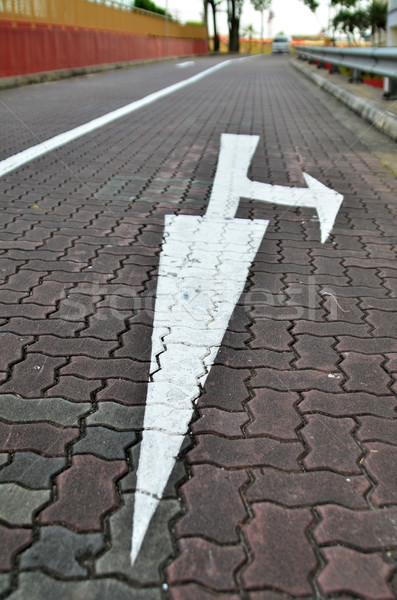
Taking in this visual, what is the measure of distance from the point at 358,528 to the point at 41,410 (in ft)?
5.01

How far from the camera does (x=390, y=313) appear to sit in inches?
161

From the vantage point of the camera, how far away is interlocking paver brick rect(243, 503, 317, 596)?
2047 millimetres

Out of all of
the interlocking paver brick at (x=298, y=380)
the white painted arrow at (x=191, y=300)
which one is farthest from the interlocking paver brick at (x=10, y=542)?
the interlocking paver brick at (x=298, y=380)

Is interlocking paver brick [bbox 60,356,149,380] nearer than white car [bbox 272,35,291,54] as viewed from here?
Yes

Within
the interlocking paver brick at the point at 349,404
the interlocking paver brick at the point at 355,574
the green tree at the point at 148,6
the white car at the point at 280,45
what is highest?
the green tree at the point at 148,6

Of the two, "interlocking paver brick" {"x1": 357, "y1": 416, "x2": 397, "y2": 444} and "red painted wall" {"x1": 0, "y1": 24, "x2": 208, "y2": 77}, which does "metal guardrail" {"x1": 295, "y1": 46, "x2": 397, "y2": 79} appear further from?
"red painted wall" {"x1": 0, "y1": 24, "x2": 208, "y2": 77}

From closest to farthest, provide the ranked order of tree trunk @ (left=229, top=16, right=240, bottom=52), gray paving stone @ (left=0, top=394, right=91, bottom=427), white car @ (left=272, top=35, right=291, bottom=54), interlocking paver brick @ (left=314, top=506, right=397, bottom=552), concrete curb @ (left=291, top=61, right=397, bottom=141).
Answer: interlocking paver brick @ (left=314, top=506, right=397, bottom=552) < gray paving stone @ (left=0, top=394, right=91, bottom=427) < concrete curb @ (left=291, top=61, right=397, bottom=141) < white car @ (left=272, top=35, right=291, bottom=54) < tree trunk @ (left=229, top=16, right=240, bottom=52)

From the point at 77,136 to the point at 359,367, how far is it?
7926 mm

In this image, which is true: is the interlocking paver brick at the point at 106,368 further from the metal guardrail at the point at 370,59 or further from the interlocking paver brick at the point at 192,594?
the metal guardrail at the point at 370,59

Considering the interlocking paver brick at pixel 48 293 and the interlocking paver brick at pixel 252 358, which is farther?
the interlocking paver brick at pixel 48 293

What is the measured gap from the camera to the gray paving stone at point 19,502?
2297 mm

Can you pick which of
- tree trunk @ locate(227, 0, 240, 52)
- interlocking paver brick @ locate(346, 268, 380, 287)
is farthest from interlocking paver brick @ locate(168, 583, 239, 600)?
tree trunk @ locate(227, 0, 240, 52)

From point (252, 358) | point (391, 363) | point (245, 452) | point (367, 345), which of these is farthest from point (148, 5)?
point (245, 452)

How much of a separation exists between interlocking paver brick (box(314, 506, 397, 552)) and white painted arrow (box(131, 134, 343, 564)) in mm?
634
